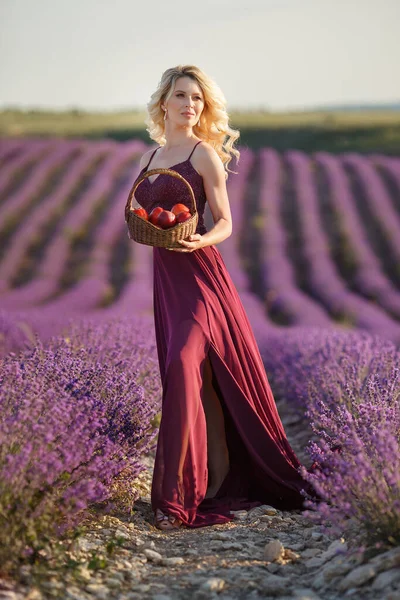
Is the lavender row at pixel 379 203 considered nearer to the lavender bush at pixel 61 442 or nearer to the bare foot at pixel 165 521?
the lavender bush at pixel 61 442

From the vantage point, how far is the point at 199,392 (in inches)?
126

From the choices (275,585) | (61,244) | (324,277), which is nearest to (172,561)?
(275,585)

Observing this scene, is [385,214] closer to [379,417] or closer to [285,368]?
[285,368]

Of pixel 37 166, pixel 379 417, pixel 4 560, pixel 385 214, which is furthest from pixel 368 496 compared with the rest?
pixel 37 166

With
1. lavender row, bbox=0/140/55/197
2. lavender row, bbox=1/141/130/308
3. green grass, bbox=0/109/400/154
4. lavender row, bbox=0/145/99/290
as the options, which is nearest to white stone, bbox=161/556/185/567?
lavender row, bbox=1/141/130/308

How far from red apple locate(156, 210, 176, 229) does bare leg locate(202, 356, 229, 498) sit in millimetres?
707

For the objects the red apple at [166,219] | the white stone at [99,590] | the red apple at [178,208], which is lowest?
the white stone at [99,590]

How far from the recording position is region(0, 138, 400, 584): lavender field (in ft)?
8.37

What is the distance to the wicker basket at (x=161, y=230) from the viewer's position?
3086 millimetres

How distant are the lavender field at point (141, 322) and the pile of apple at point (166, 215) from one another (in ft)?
2.11

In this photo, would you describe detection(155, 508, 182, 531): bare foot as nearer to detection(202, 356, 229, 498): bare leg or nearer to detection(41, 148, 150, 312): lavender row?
detection(202, 356, 229, 498): bare leg

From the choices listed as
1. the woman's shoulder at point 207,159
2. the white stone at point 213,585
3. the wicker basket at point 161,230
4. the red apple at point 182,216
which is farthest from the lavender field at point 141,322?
the woman's shoulder at point 207,159

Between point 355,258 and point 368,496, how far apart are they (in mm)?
9253

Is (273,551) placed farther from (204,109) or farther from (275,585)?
(204,109)
